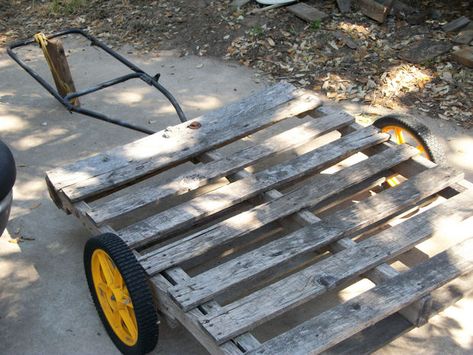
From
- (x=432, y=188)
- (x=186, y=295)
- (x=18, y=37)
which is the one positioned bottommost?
(x=18, y=37)

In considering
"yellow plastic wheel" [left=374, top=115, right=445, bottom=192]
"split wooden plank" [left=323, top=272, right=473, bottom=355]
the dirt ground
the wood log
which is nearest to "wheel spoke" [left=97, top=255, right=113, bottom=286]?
"split wooden plank" [left=323, top=272, right=473, bottom=355]

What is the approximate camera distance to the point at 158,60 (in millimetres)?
5719

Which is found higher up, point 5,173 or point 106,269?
point 5,173

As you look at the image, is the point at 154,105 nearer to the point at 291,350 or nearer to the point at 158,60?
the point at 158,60

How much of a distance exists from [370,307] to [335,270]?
0.83ft

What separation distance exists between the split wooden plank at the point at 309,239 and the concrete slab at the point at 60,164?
0.42m

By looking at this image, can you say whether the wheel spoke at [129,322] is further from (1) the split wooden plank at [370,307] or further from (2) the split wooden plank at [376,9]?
(2) the split wooden plank at [376,9]

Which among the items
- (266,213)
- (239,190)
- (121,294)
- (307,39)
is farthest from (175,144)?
(307,39)

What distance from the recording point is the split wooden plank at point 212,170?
3332 millimetres

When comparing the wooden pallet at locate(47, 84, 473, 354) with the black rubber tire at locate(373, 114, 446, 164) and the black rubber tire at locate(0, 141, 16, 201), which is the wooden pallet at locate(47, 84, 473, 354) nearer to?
the black rubber tire at locate(373, 114, 446, 164)

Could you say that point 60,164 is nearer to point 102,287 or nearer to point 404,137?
point 102,287

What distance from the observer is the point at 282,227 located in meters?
3.33

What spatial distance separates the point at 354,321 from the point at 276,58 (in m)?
3.25

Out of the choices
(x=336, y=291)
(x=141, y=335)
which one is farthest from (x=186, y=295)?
(x=336, y=291)
